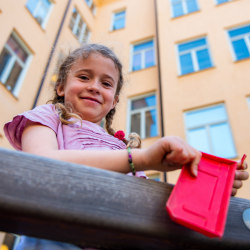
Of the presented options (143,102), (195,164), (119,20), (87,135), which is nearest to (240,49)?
(143,102)

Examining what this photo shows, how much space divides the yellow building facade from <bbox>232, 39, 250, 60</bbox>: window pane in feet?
0.08

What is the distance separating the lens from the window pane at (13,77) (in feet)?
20.7

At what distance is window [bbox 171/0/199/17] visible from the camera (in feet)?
29.6

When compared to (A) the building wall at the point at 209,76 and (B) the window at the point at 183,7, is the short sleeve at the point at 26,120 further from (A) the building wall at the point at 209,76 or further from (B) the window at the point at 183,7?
(B) the window at the point at 183,7

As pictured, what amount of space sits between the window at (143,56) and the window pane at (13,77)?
3630 millimetres

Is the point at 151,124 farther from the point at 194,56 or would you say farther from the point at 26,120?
the point at 26,120

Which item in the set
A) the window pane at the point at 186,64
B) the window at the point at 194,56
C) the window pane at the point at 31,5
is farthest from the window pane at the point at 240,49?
the window pane at the point at 31,5

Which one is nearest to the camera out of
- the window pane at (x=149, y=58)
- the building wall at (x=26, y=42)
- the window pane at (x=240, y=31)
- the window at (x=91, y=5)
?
the building wall at (x=26, y=42)

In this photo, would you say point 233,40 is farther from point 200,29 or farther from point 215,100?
point 215,100

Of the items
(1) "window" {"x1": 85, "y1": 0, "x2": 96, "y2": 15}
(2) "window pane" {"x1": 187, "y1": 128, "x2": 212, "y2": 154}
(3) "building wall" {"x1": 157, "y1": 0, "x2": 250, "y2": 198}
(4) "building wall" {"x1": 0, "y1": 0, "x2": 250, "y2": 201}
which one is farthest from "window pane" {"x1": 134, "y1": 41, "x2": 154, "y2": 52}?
Result: (2) "window pane" {"x1": 187, "y1": 128, "x2": 212, "y2": 154}

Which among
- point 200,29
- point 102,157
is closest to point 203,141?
point 200,29

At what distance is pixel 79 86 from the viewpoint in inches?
54.0

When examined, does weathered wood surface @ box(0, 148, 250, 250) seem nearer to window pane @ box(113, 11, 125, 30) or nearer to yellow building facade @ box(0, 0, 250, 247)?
yellow building facade @ box(0, 0, 250, 247)

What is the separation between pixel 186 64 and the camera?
7.92 m
